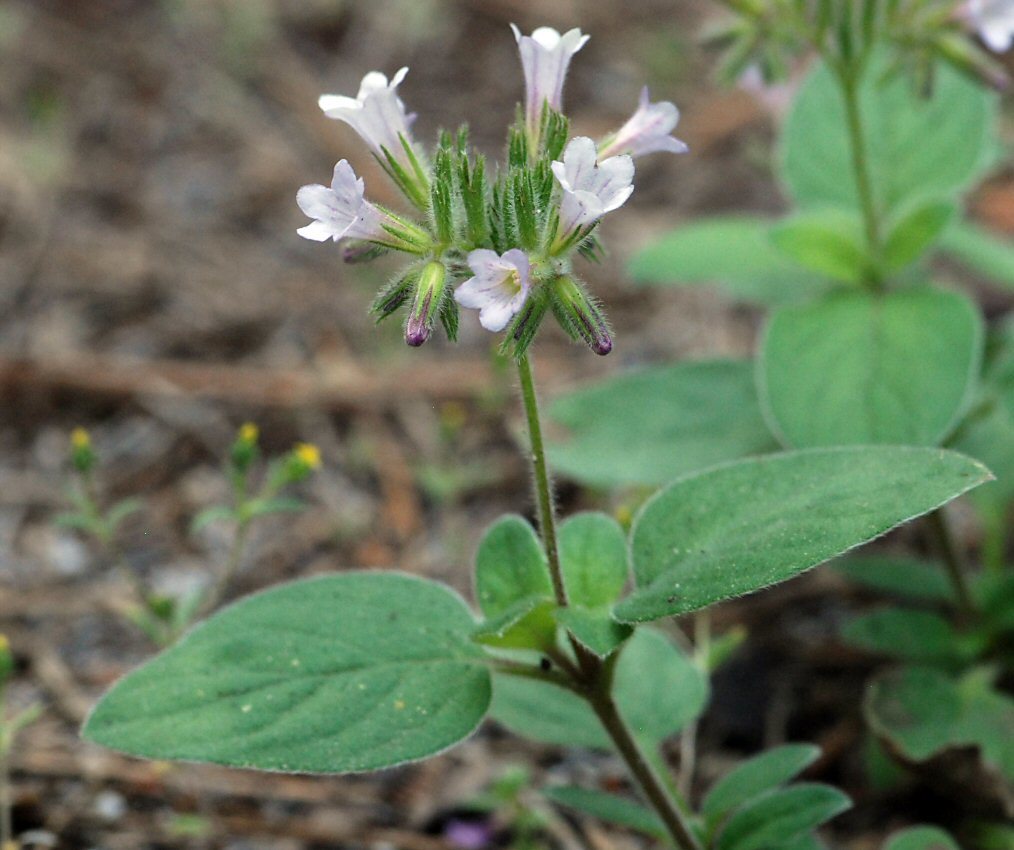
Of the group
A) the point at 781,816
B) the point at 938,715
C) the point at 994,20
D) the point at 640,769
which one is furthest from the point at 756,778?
the point at 994,20

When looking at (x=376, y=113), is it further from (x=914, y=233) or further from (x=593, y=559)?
(x=914, y=233)

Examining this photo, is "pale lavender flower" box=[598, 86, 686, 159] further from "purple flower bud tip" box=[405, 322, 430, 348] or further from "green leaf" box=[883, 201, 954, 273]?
"green leaf" box=[883, 201, 954, 273]

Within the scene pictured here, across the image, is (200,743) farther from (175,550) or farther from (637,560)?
(175,550)

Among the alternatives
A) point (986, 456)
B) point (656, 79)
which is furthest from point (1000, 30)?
point (656, 79)

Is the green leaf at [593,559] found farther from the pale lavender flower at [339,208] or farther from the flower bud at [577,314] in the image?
the pale lavender flower at [339,208]

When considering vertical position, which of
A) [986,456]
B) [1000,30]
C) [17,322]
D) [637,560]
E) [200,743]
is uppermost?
[17,322]

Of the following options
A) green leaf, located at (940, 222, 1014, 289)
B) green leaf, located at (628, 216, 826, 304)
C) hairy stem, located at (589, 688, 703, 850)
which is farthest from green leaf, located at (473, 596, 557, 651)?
green leaf, located at (940, 222, 1014, 289)
